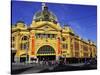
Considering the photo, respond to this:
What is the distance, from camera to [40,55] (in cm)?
321

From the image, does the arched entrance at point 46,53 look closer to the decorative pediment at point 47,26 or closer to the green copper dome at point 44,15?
the decorative pediment at point 47,26

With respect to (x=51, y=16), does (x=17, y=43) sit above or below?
below

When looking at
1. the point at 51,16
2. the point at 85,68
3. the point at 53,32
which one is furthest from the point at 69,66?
the point at 51,16

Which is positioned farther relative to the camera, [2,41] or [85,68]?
[85,68]

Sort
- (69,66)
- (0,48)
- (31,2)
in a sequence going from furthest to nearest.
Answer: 1. (69,66)
2. (31,2)
3. (0,48)

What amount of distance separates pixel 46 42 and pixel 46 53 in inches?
5.8

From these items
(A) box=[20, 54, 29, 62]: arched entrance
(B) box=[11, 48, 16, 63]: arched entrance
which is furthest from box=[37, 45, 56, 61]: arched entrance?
(B) box=[11, 48, 16, 63]: arched entrance

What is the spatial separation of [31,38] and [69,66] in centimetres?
65

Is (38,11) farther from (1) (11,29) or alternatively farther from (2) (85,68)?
(2) (85,68)

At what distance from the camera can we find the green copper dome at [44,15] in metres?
3.18

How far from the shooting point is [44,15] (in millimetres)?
3242

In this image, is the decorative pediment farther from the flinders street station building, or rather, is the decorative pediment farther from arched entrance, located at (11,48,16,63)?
arched entrance, located at (11,48,16,63)

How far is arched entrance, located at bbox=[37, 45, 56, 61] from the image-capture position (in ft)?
10.5

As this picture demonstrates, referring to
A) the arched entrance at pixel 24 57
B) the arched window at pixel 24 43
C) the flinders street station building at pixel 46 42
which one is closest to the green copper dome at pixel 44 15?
the flinders street station building at pixel 46 42
